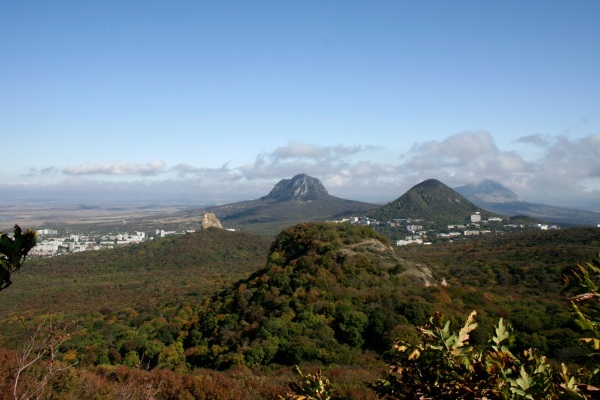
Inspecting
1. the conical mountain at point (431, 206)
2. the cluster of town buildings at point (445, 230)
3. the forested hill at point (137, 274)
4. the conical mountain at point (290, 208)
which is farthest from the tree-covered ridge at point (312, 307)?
the conical mountain at point (290, 208)

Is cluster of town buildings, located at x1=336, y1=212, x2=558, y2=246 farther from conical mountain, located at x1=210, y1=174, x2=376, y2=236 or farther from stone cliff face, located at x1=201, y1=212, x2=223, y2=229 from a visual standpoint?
stone cliff face, located at x1=201, y1=212, x2=223, y2=229

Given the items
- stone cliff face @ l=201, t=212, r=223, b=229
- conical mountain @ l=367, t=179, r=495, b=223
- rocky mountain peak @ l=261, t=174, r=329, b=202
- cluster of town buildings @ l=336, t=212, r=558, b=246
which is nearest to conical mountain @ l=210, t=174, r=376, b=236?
rocky mountain peak @ l=261, t=174, r=329, b=202

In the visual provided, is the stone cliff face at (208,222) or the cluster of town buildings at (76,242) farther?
the cluster of town buildings at (76,242)

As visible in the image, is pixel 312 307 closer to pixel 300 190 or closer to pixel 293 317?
pixel 293 317

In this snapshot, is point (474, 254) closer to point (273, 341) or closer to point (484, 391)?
point (273, 341)

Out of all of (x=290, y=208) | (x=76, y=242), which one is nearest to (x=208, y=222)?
(x=76, y=242)

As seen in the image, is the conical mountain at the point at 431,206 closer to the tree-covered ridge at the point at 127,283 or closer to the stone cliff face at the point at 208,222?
the stone cliff face at the point at 208,222

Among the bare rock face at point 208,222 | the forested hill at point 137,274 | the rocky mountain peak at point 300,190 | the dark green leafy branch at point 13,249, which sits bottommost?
the forested hill at point 137,274
